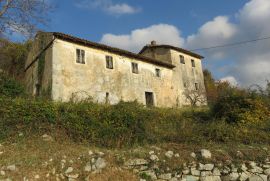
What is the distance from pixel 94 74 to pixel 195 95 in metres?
14.2

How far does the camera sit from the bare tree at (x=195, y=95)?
29678 mm

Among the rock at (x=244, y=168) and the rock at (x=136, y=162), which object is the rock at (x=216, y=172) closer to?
the rock at (x=244, y=168)

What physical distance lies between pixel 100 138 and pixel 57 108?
2.27m

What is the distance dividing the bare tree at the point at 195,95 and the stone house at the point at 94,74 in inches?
29.8

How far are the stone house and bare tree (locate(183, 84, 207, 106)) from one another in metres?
0.76

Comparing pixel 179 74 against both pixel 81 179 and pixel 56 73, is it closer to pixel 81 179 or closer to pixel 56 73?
pixel 56 73

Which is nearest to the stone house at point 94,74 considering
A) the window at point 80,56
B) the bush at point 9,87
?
the window at point 80,56

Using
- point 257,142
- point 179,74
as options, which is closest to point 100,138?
point 257,142

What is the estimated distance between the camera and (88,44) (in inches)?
837

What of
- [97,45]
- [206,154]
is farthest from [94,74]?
[206,154]

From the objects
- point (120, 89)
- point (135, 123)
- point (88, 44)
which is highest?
point (88, 44)

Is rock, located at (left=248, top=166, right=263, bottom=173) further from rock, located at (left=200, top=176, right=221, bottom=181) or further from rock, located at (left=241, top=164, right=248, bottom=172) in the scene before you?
rock, located at (left=200, top=176, right=221, bottom=181)

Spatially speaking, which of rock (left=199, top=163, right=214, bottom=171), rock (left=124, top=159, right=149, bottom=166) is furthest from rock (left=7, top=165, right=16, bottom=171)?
rock (left=199, top=163, right=214, bottom=171)

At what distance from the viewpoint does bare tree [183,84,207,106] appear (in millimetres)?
29678
